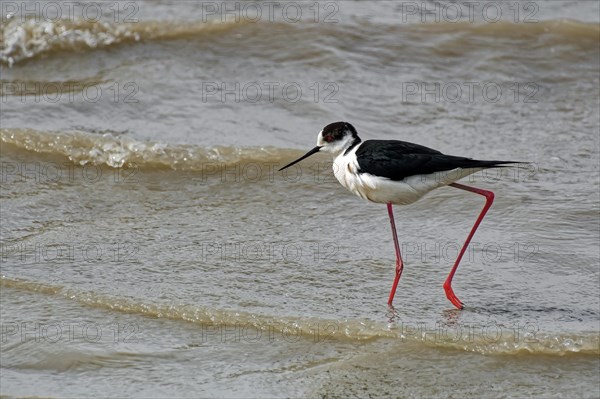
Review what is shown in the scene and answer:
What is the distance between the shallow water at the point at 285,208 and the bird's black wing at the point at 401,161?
78cm

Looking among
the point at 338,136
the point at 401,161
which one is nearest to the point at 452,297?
the point at 401,161

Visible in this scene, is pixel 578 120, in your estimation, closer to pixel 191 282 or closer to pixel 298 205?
pixel 298 205

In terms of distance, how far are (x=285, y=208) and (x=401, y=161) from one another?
73.0 inches

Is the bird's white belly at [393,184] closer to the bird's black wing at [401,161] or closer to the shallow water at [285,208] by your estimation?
the bird's black wing at [401,161]

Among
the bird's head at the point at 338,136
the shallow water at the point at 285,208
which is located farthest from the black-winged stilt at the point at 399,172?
the shallow water at the point at 285,208

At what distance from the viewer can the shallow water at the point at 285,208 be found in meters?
5.40

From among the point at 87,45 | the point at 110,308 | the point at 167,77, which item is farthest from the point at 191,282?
the point at 87,45

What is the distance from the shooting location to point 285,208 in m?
7.60

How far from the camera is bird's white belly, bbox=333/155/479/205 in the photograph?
5.90m

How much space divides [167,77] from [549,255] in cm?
459

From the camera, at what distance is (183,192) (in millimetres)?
7961

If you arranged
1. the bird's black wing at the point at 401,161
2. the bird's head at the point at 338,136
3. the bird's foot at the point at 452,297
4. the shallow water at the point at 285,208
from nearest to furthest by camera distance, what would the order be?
the shallow water at the point at 285,208 < the bird's black wing at the point at 401,161 < the bird's foot at the point at 452,297 < the bird's head at the point at 338,136

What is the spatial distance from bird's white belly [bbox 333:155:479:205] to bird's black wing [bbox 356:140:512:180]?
0.03m

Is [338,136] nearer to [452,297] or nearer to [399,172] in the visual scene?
[399,172]
